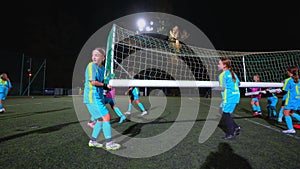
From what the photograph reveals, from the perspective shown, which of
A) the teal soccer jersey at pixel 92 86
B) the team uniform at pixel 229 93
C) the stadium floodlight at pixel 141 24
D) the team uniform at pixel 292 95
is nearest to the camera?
the teal soccer jersey at pixel 92 86

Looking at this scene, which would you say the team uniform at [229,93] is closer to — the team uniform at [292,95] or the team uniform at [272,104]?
the team uniform at [292,95]

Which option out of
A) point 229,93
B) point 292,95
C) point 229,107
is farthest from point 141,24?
point 229,107

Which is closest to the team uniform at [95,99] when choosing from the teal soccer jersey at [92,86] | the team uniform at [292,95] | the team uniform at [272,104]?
the teal soccer jersey at [92,86]

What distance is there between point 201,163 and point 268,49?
21.1 meters

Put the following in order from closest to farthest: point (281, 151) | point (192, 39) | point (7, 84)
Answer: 1. point (281, 151)
2. point (7, 84)
3. point (192, 39)

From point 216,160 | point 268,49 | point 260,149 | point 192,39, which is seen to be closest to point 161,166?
point 216,160

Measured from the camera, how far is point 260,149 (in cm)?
291

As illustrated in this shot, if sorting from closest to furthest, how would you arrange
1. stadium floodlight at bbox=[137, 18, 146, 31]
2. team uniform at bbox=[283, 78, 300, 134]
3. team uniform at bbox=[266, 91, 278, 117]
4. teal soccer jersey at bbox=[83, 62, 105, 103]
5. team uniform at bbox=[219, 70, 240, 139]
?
teal soccer jersey at bbox=[83, 62, 105, 103] < team uniform at bbox=[219, 70, 240, 139] < team uniform at bbox=[283, 78, 300, 134] < team uniform at bbox=[266, 91, 278, 117] < stadium floodlight at bbox=[137, 18, 146, 31]

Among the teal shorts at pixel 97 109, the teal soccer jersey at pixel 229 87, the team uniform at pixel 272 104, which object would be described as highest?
the teal soccer jersey at pixel 229 87

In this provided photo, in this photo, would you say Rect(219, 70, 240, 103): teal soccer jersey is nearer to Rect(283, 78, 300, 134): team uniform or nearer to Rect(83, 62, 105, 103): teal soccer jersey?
Rect(283, 78, 300, 134): team uniform

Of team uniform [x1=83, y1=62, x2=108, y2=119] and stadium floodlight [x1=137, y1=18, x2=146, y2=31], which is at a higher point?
stadium floodlight [x1=137, y1=18, x2=146, y2=31]

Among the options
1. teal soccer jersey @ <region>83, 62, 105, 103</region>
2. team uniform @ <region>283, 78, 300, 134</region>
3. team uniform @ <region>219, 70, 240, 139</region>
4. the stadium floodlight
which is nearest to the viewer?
teal soccer jersey @ <region>83, 62, 105, 103</region>

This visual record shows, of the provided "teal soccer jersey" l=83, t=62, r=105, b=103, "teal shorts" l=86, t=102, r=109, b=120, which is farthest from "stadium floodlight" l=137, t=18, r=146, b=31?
"teal shorts" l=86, t=102, r=109, b=120

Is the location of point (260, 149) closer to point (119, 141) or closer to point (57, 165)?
point (119, 141)
